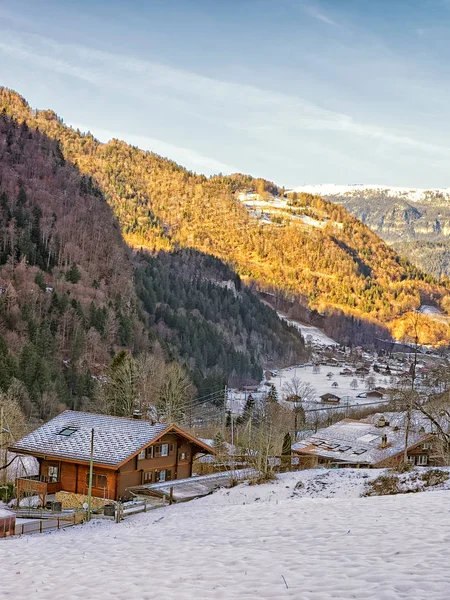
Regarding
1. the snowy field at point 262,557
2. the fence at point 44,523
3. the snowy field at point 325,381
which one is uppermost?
the snowy field at point 262,557

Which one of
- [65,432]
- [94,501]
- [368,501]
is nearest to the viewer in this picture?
[368,501]

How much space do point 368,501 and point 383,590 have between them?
11314mm

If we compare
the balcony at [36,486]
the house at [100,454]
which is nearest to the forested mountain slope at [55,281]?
the house at [100,454]

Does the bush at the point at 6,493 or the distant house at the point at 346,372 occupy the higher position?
the bush at the point at 6,493

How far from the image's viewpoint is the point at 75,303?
91.3 m

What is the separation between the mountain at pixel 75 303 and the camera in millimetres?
75562

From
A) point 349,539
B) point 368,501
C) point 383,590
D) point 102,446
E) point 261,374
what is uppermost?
point 383,590

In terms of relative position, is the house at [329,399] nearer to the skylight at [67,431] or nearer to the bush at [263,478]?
the skylight at [67,431]

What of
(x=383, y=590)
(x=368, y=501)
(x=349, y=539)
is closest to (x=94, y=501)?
(x=368, y=501)

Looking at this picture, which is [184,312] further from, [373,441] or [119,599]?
[119,599]

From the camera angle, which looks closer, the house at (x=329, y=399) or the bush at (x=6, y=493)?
the bush at (x=6, y=493)

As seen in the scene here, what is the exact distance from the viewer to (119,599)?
10.2 metres

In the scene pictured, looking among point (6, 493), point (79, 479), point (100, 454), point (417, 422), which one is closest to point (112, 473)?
point (100, 454)

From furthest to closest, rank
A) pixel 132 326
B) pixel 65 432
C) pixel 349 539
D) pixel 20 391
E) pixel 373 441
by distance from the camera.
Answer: pixel 132 326, pixel 20 391, pixel 373 441, pixel 65 432, pixel 349 539
